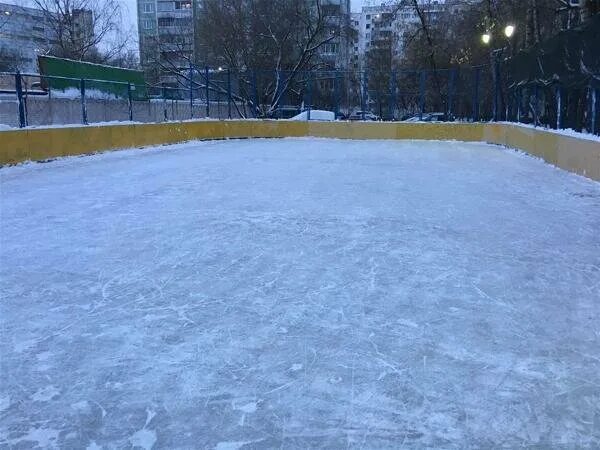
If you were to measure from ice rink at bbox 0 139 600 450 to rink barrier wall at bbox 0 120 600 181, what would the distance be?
401cm

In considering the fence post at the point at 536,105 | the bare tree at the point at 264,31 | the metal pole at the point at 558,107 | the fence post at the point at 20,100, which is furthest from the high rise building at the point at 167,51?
the metal pole at the point at 558,107

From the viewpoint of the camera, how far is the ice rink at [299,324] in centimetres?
251

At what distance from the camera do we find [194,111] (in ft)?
73.7

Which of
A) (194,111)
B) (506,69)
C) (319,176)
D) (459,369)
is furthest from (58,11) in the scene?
(459,369)

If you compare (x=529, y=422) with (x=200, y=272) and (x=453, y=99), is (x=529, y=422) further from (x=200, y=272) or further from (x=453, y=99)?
(x=453, y=99)

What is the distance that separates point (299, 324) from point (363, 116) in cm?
2011

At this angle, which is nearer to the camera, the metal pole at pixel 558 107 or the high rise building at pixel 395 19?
the metal pole at pixel 558 107

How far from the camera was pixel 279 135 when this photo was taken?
2244 cm

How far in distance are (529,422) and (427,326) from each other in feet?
3.58

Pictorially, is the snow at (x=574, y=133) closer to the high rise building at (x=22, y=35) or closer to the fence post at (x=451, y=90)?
the fence post at (x=451, y=90)

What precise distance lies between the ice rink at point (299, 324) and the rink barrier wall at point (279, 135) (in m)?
4.01

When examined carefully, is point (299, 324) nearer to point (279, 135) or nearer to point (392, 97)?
point (279, 135)

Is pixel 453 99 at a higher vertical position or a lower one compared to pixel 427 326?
higher

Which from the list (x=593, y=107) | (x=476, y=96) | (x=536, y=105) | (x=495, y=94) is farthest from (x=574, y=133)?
(x=476, y=96)
